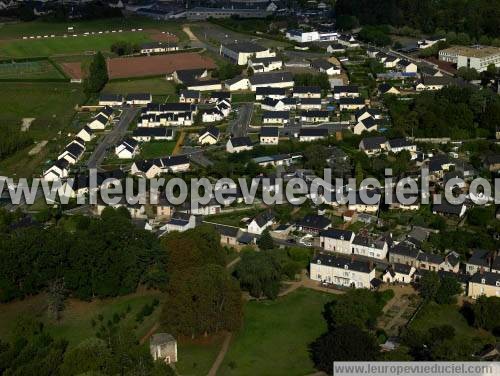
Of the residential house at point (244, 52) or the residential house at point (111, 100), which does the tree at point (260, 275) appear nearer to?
the residential house at point (111, 100)

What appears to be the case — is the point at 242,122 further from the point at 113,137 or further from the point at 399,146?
the point at 399,146

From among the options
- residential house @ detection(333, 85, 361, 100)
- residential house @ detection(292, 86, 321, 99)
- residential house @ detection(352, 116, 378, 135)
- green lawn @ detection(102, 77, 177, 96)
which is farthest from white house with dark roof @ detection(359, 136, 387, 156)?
green lawn @ detection(102, 77, 177, 96)

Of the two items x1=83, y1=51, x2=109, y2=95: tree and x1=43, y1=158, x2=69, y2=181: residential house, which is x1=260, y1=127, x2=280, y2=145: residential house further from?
x1=83, y1=51, x2=109, y2=95: tree

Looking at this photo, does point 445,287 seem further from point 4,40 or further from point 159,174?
point 4,40

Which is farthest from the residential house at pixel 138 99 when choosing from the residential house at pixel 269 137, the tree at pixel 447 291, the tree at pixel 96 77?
the tree at pixel 447 291

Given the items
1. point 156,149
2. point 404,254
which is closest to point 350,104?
point 156,149

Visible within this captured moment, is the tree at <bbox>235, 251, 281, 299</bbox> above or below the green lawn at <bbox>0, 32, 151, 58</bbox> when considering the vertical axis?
below
